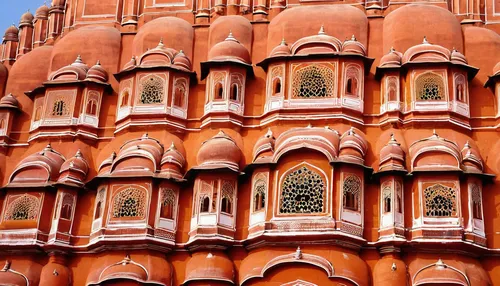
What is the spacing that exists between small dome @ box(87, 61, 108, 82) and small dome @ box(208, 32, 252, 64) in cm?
260

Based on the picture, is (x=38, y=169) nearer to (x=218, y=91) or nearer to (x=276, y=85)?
(x=218, y=91)

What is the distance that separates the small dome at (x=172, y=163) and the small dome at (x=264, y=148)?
1647 millimetres

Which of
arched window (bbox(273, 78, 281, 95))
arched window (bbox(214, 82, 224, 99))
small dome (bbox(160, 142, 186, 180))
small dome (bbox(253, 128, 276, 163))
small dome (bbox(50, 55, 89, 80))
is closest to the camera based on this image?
small dome (bbox(253, 128, 276, 163))

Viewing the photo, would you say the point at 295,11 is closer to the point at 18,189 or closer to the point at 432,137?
the point at 432,137

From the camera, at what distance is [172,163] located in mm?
20250

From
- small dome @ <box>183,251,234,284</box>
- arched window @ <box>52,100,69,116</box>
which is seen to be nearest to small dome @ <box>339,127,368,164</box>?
small dome @ <box>183,251,234,284</box>

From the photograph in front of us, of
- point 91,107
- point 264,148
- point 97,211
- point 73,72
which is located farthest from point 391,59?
point 73,72

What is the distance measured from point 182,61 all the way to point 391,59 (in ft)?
15.7

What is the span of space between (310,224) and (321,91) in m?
3.47

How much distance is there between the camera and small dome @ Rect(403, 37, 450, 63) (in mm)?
20719

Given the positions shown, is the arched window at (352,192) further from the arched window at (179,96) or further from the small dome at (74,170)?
the small dome at (74,170)

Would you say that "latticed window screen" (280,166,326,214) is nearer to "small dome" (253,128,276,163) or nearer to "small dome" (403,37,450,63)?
"small dome" (253,128,276,163)

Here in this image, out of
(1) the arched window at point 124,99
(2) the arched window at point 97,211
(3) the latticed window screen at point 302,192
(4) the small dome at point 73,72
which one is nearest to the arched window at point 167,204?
(2) the arched window at point 97,211

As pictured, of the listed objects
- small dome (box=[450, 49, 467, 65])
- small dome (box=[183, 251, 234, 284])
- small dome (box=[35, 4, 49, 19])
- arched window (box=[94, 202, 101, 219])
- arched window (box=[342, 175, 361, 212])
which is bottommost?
small dome (box=[183, 251, 234, 284])
